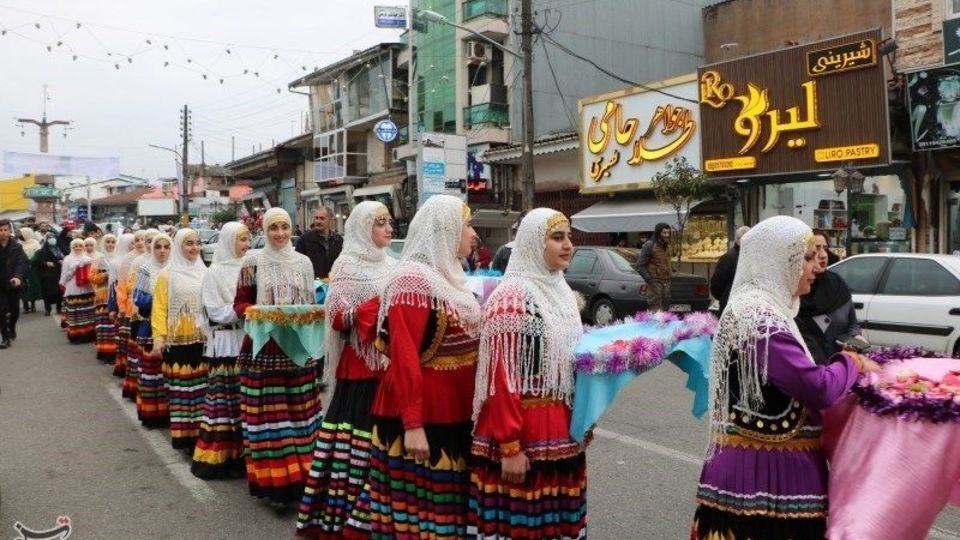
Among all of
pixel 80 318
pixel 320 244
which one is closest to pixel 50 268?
pixel 80 318

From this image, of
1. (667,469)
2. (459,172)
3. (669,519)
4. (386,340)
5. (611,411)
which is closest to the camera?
(386,340)

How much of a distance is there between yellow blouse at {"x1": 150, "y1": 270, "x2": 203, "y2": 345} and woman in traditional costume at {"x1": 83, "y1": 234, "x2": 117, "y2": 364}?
175 inches

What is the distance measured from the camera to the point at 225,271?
5375mm

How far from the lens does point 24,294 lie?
663 inches

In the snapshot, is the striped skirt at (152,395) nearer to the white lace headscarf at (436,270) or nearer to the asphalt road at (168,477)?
the asphalt road at (168,477)

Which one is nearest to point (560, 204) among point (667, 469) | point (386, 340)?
point (667, 469)

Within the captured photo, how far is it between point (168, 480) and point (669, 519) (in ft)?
11.1

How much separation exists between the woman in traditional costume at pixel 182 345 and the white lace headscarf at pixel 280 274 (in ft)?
4.12

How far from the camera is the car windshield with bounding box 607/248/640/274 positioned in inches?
496

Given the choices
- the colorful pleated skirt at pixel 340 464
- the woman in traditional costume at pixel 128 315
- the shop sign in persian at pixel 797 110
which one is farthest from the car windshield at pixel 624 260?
the colorful pleated skirt at pixel 340 464

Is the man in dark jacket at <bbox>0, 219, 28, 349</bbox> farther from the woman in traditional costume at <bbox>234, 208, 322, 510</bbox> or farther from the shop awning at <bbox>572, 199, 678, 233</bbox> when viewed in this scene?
the shop awning at <bbox>572, 199, 678, 233</bbox>

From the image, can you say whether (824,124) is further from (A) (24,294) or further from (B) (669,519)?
(A) (24,294)

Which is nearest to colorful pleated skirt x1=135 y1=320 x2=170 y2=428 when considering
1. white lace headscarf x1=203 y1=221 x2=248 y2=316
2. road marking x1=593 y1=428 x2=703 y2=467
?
white lace headscarf x1=203 y1=221 x2=248 y2=316

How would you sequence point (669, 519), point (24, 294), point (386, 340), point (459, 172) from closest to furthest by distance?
point (386, 340) < point (669, 519) < point (24, 294) < point (459, 172)
